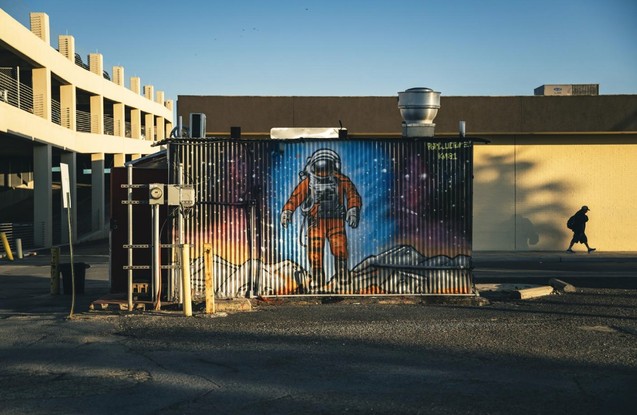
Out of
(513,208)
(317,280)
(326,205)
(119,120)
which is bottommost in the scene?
(317,280)

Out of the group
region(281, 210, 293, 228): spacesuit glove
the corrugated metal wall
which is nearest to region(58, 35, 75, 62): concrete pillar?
the corrugated metal wall

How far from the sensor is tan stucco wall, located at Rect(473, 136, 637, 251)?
1117 inches

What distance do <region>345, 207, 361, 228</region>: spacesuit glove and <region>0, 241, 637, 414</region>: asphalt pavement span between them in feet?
4.80

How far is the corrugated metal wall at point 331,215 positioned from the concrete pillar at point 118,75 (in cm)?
4613

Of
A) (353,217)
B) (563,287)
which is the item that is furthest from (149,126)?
(563,287)

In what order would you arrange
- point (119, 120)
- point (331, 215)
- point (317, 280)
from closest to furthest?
point (317, 280)
point (331, 215)
point (119, 120)

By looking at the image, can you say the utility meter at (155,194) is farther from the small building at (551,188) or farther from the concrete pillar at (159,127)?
the concrete pillar at (159,127)

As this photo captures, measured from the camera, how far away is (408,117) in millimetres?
15266

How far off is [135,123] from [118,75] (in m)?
4.75

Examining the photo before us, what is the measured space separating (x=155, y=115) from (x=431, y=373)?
214ft

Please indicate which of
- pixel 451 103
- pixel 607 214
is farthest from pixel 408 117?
pixel 607 214

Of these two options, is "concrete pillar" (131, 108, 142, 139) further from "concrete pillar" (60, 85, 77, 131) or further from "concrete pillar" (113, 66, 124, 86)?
"concrete pillar" (60, 85, 77, 131)

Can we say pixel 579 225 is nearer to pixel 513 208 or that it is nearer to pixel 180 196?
pixel 513 208

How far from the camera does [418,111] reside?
15.2 metres
